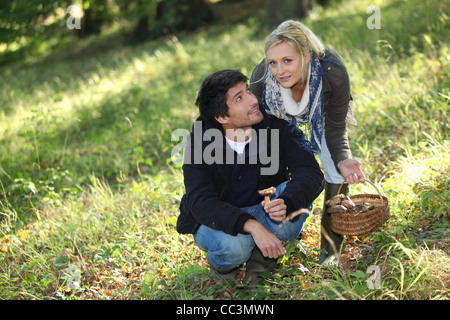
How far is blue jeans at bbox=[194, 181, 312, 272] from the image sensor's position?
113 inches

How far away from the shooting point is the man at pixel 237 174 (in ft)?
9.38

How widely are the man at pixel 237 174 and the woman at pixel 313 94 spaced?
14cm

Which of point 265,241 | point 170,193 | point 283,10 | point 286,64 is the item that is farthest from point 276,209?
point 283,10

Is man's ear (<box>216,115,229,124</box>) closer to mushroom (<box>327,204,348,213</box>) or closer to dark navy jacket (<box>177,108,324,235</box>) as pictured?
dark navy jacket (<box>177,108,324,235</box>)

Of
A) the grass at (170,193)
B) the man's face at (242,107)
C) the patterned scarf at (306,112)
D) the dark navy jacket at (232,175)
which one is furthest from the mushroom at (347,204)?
the man's face at (242,107)

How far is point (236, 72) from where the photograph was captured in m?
3.04

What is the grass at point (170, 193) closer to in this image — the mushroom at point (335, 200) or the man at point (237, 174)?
the man at point (237, 174)

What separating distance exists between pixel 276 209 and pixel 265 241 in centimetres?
20

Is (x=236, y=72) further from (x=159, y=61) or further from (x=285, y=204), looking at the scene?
(x=159, y=61)

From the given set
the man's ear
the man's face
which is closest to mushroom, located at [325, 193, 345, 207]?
the man's face

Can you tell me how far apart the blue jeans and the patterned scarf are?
1.21 feet

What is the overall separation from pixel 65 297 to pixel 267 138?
179 cm

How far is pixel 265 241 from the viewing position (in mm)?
2688

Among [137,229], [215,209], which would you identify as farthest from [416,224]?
[137,229]
